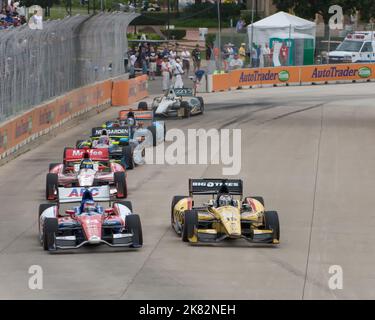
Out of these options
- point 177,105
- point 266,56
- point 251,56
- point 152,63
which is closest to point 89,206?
point 177,105

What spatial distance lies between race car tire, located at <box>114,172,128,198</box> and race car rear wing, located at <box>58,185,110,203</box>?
2235 mm

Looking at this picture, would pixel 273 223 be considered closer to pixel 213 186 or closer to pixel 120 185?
pixel 213 186

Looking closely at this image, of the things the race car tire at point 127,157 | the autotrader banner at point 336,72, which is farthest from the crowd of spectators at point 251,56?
the race car tire at point 127,157

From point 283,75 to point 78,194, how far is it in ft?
121

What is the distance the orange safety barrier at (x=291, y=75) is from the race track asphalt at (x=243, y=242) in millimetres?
15222

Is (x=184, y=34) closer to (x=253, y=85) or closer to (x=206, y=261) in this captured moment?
(x=253, y=85)

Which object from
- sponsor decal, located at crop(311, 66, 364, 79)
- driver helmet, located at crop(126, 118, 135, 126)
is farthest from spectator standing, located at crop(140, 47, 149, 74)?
driver helmet, located at crop(126, 118, 135, 126)

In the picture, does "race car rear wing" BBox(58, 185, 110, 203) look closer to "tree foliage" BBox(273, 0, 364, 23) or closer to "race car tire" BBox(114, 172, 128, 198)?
"race car tire" BBox(114, 172, 128, 198)

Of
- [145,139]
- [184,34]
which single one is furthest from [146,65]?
[145,139]

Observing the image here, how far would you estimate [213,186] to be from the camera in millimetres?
20531

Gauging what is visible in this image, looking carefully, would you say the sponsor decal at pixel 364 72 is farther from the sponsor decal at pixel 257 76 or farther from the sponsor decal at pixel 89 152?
the sponsor decal at pixel 89 152

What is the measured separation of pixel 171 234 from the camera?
66.5ft

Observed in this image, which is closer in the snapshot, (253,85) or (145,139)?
(145,139)
